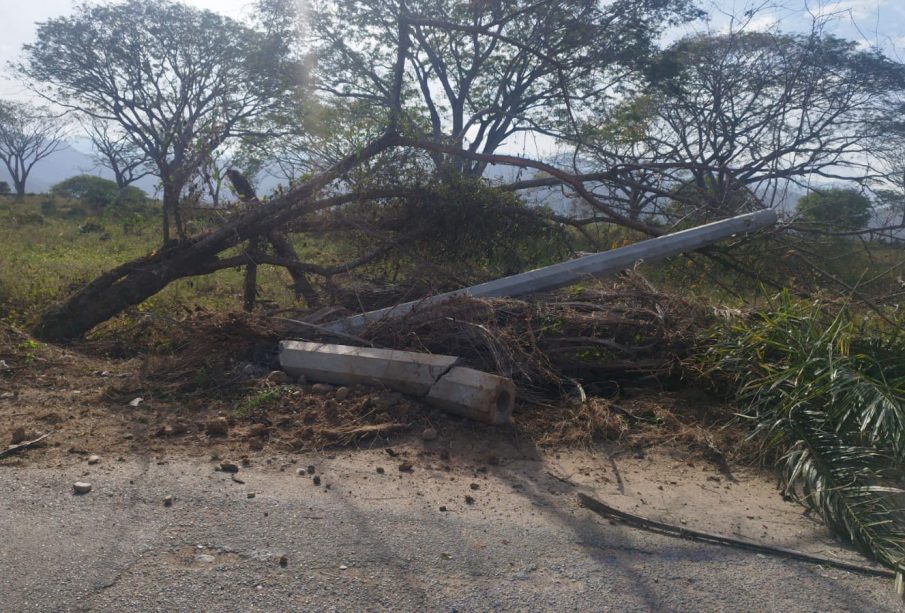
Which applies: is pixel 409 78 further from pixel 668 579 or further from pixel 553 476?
pixel 668 579

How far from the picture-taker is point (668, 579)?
2.79 meters

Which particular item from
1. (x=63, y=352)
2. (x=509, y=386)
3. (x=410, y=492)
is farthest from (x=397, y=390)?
(x=63, y=352)

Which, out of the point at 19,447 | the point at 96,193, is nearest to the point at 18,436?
the point at 19,447

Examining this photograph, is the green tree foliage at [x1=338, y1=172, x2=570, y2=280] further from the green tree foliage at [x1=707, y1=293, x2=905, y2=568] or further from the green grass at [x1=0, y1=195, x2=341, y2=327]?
the green tree foliage at [x1=707, y1=293, x2=905, y2=568]

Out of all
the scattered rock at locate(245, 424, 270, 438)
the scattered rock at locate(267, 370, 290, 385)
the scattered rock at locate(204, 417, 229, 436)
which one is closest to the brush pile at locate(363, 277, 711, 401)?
the scattered rock at locate(267, 370, 290, 385)

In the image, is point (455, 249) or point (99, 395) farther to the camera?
point (455, 249)

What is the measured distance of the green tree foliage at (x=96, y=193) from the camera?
83.1 feet

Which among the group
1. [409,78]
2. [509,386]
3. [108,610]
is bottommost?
[108,610]

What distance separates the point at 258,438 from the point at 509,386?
56.0 inches

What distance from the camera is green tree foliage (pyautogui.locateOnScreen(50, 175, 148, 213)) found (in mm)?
Answer: 25320

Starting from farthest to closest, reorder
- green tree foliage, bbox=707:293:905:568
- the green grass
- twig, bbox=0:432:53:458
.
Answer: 1. the green grass
2. twig, bbox=0:432:53:458
3. green tree foliage, bbox=707:293:905:568

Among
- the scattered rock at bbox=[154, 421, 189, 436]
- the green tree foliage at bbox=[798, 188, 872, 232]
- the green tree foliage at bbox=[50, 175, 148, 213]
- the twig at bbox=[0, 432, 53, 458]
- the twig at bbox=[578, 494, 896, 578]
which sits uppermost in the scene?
the green tree foliage at bbox=[50, 175, 148, 213]

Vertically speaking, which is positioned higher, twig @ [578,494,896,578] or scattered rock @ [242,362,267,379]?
scattered rock @ [242,362,267,379]

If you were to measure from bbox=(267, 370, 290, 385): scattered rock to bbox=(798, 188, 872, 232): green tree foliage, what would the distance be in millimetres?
4617
